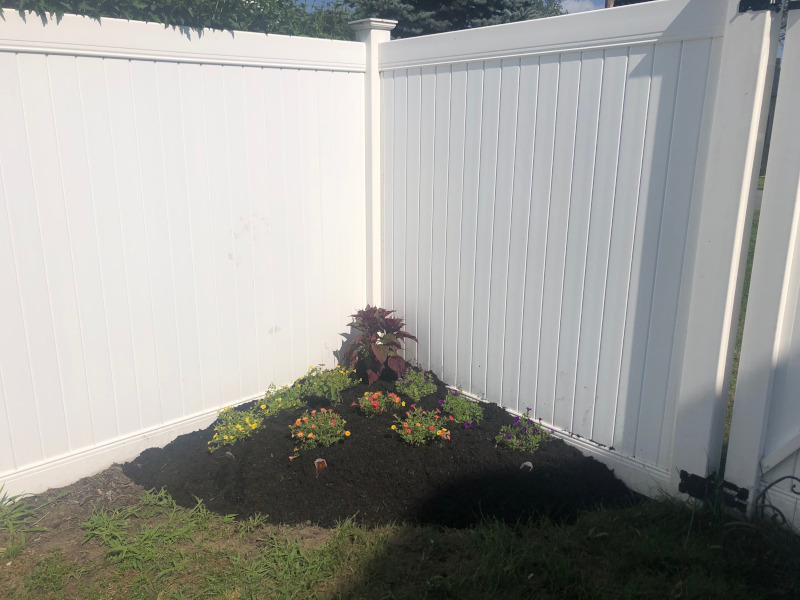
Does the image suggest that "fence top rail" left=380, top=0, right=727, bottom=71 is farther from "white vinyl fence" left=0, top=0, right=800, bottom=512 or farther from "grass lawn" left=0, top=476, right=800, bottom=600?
"grass lawn" left=0, top=476, right=800, bottom=600

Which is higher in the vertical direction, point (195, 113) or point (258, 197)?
point (195, 113)

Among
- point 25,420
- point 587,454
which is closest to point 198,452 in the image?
point 25,420

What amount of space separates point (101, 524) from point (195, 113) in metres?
2.53

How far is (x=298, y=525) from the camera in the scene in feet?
11.8

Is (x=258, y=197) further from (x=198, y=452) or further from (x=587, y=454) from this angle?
(x=587, y=454)

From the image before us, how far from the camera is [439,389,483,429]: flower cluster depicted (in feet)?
14.7

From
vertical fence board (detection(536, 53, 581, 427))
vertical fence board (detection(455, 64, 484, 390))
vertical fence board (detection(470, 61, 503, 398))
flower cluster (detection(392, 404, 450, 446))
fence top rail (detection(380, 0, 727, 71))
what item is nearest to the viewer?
fence top rail (detection(380, 0, 727, 71))

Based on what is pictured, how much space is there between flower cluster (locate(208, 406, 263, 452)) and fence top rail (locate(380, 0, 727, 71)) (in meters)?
2.80

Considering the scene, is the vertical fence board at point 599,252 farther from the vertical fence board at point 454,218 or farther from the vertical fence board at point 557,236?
the vertical fence board at point 454,218

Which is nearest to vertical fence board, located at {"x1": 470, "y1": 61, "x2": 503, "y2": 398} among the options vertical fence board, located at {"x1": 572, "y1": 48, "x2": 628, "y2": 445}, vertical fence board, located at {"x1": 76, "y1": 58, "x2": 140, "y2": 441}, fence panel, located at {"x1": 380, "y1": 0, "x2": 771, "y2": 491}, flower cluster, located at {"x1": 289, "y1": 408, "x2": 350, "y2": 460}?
fence panel, located at {"x1": 380, "y1": 0, "x2": 771, "y2": 491}

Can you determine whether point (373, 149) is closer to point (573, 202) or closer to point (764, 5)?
point (573, 202)

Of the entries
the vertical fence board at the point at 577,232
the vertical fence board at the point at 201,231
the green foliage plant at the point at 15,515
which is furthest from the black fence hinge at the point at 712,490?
the green foliage plant at the point at 15,515

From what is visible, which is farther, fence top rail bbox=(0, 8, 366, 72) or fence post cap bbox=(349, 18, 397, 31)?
fence post cap bbox=(349, 18, 397, 31)

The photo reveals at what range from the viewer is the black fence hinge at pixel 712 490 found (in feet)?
11.4
